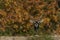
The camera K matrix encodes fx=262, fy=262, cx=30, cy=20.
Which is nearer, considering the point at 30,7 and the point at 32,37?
the point at 32,37

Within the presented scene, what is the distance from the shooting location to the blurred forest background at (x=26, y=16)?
7371mm

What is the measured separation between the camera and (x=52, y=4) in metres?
7.66

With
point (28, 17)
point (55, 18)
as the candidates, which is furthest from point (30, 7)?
point (55, 18)

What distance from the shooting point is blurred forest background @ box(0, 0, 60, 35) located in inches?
290

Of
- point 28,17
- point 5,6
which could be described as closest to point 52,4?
point 28,17

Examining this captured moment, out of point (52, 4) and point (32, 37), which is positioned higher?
point (52, 4)

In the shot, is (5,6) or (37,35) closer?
(37,35)

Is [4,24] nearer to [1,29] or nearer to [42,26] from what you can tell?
[1,29]

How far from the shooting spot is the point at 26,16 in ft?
24.4

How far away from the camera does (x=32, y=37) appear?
7020mm

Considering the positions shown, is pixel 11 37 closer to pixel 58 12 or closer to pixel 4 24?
pixel 4 24

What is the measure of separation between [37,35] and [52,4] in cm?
113

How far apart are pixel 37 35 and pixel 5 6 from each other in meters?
1.30

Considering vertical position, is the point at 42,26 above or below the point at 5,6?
below
